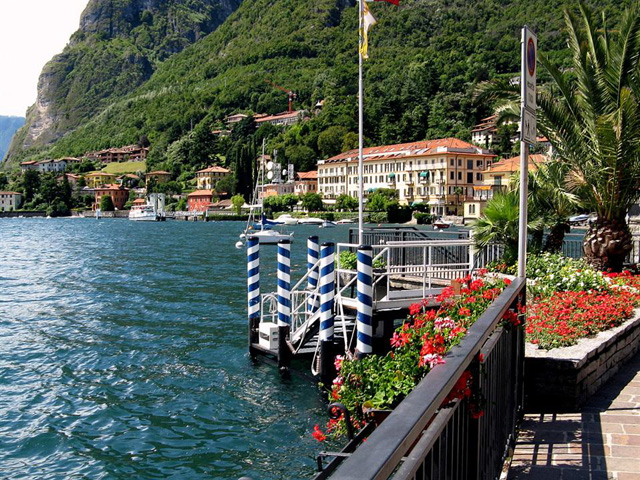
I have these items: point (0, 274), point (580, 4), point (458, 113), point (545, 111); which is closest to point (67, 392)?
point (545, 111)

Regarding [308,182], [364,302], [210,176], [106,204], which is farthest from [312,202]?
[364,302]

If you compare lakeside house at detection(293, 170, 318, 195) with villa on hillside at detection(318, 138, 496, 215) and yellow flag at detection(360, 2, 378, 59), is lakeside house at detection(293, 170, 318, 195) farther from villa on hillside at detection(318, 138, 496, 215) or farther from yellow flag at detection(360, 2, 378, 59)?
yellow flag at detection(360, 2, 378, 59)

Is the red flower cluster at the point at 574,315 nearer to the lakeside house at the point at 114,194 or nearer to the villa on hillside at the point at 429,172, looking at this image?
the villa on hillside at the point at 429,172

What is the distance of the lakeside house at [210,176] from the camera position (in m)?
184

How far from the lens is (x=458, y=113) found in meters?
160

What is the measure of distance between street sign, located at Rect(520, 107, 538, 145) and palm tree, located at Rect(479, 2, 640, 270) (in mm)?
7990

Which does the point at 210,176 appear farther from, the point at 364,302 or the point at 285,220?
the point at 364,302

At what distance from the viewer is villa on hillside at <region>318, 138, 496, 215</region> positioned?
126 meters

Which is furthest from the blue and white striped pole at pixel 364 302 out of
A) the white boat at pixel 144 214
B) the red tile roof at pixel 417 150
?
the white boat at pixel 144 214

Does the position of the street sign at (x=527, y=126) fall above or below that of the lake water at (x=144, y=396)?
above

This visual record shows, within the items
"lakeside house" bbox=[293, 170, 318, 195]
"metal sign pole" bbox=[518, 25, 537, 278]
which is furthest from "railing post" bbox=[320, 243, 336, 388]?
"lakeside house" bbox=[293, 170, 318, 195]

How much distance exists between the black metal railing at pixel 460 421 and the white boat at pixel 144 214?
159101 millimetres

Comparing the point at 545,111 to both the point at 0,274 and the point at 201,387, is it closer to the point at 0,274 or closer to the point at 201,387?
the point at 201,387

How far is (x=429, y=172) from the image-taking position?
128 metres
